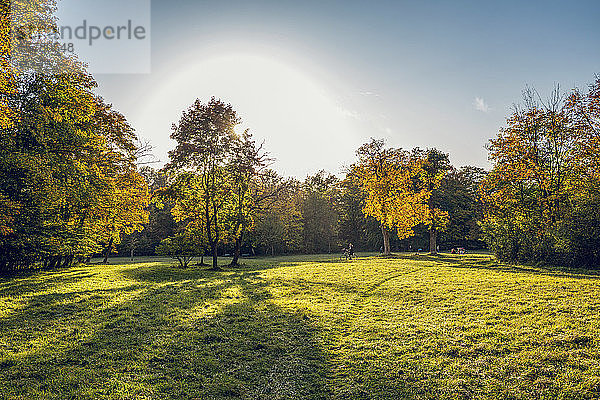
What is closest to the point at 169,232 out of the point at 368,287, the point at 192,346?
the point at 368,287

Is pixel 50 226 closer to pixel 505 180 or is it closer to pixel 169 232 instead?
pixel 505 180

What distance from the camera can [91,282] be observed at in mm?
17969

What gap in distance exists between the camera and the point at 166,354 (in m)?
8.66

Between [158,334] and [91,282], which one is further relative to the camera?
[91,282]

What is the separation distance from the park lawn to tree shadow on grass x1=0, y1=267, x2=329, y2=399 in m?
0.04

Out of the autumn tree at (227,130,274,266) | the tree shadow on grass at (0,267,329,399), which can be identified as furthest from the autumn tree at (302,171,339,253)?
the tree shadow on grass at (0,267,329,399)

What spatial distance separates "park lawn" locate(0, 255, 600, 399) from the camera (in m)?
6.92

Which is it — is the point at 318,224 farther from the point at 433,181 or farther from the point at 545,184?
the point at 545,184

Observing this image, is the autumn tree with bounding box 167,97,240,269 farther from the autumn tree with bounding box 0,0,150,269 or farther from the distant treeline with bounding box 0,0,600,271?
the autumn tree with bounding box 0,0,150,269

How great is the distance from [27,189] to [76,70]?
10659mm

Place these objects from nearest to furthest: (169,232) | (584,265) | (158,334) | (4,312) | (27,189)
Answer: (158,334)
(4,312)
(27,189)
(584,265)
(169,232)

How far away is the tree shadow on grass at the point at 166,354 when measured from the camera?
6953 millimetres

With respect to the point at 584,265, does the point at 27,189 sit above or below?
above

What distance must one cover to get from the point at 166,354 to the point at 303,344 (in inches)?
143
